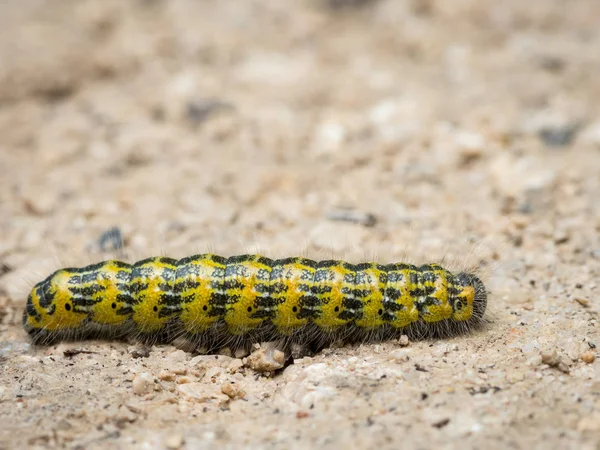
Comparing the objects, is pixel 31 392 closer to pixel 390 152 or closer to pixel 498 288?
pixel 498 288

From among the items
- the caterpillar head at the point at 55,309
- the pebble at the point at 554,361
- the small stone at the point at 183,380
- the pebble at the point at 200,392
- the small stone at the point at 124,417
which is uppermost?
the caterpillar head at the point at 55,309

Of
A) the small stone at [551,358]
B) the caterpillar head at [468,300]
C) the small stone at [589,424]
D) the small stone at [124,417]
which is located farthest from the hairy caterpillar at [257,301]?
the small stone at [589,424]

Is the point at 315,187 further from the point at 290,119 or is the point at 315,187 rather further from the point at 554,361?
the point at 554,361

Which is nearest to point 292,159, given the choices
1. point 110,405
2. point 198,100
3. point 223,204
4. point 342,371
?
point 223,204

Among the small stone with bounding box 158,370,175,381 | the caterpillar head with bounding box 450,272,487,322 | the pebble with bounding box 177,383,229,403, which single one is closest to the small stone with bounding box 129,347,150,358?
the small stone with bounding box 158,370,175,381

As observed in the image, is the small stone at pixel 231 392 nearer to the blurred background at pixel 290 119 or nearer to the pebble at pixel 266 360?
the pebble at pixel 266 360

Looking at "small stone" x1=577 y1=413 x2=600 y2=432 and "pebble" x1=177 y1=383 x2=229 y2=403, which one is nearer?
"small stone" x1=577 y1=413 x2=600 y2=432

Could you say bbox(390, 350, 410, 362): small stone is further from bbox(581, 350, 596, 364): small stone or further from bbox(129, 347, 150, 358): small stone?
bbox(129, 347, 150, 358): small stone
